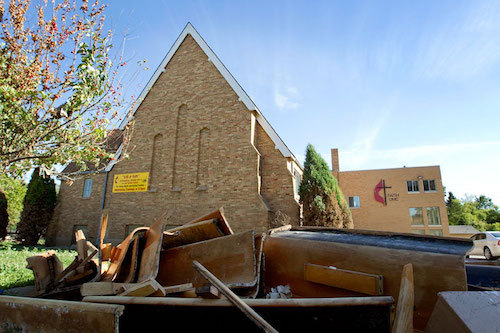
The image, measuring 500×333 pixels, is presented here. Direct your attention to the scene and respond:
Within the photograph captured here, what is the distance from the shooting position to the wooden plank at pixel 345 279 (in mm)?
2523

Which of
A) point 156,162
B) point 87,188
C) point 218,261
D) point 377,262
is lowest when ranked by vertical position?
point 218,261

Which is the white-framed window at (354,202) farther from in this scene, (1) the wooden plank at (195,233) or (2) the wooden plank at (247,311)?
(2) the wooden plank at (247,311)

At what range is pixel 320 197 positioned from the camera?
12.4m

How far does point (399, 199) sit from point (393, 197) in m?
0.59

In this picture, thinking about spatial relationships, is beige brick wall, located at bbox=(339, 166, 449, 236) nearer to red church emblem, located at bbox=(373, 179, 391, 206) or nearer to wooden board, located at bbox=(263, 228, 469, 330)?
red church emblem, located at bbox=(373, 179, 391, 206)

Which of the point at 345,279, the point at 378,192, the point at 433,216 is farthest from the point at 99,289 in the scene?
the point at 433,216

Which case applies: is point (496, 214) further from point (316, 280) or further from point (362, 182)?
Result: point (316, 280)

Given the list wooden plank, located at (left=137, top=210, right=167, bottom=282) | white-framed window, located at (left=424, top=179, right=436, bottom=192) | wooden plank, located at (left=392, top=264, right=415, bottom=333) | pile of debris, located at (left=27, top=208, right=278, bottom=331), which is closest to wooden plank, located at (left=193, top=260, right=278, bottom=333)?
pile of debris, located at (left=27, top=208, right=278, bottom=331)

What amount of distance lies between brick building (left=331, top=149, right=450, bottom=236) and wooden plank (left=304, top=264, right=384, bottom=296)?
85.1 feet

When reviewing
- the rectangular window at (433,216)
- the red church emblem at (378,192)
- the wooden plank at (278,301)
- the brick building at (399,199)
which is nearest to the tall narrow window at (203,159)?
the wooden plank at (278,301)

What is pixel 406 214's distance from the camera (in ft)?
88.2

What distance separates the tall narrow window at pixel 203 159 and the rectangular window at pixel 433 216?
23.9 metres

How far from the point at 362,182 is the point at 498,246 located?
14.5 m

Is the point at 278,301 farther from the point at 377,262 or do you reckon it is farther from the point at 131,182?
the point at 131,182
